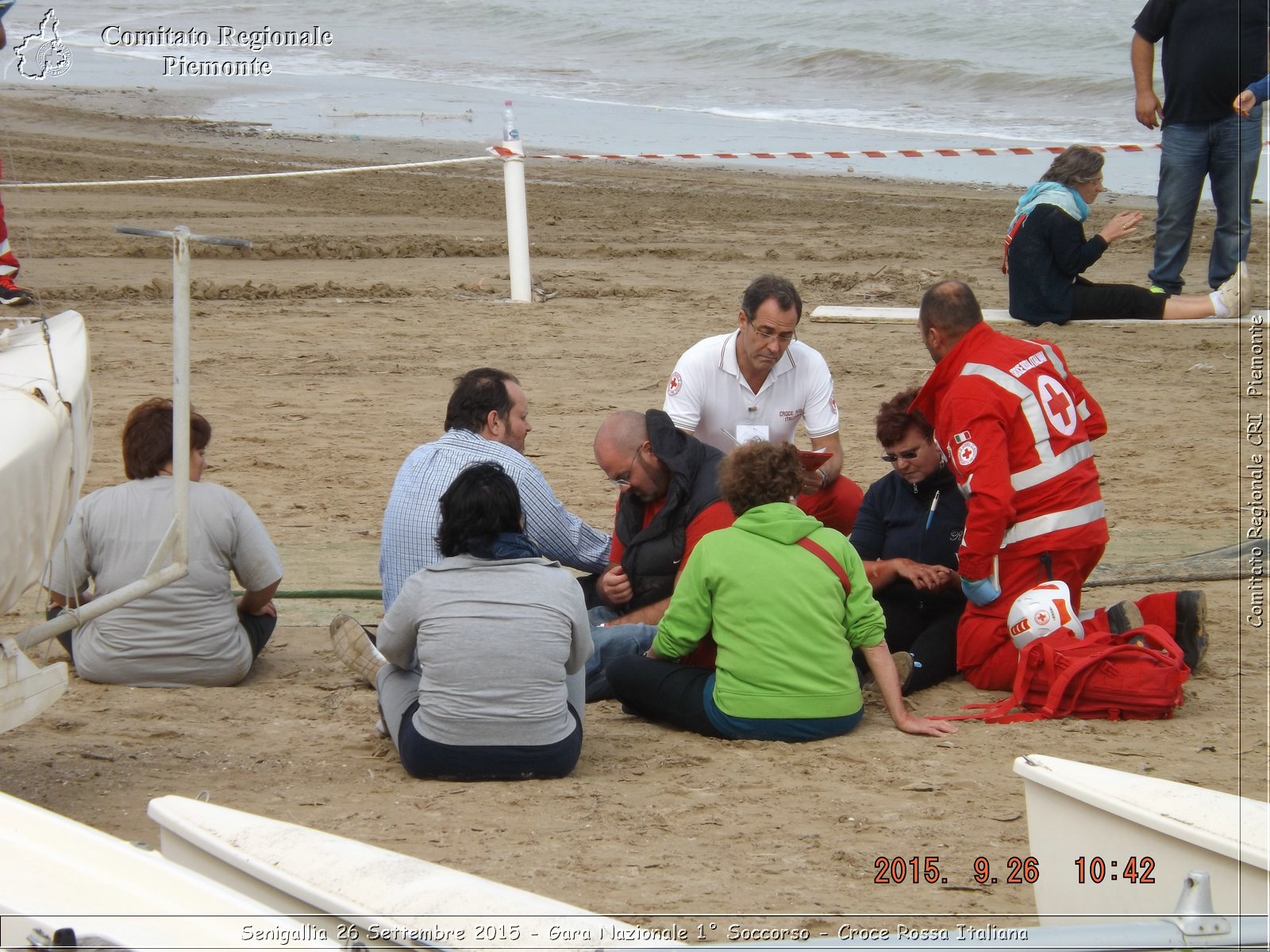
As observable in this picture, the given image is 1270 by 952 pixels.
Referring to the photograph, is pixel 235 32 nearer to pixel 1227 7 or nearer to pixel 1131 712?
pixel 1227 7

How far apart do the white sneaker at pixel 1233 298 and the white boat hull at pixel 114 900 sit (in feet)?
29.1

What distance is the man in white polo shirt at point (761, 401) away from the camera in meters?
5.90

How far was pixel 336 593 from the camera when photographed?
6.17m

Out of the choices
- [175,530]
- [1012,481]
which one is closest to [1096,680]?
[1012,481]

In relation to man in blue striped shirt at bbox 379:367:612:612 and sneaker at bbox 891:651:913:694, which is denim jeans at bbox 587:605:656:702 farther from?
sneaker at bbox 891:651:913:694

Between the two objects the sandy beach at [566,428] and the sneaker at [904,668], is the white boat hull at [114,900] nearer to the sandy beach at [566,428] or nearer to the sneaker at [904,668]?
the sandy beach at [566,428]

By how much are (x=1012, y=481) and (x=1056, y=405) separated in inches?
12.0

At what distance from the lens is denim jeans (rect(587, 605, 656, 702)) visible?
5152 mm

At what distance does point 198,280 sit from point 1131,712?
30.3 feet

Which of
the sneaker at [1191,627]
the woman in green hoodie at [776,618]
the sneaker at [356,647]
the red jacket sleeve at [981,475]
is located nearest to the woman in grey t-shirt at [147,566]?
Result: the sneaker at [356,647]

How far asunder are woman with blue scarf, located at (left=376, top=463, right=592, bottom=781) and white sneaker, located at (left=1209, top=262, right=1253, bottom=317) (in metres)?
7.29

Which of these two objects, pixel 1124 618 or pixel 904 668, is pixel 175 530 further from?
pixel 1124 618

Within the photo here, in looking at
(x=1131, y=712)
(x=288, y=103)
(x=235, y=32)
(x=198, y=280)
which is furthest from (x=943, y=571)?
(x=235, y=32)

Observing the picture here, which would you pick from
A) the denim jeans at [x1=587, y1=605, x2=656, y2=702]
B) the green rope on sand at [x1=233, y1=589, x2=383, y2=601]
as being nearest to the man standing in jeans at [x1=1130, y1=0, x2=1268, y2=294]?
the denim jeans at [x1=587, y1=605, x2=656, y2=702]
